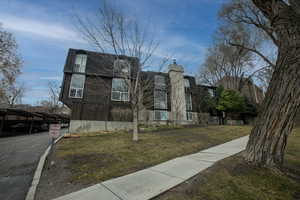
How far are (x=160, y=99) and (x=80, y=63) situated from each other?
432 inches

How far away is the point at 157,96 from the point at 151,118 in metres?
3.15

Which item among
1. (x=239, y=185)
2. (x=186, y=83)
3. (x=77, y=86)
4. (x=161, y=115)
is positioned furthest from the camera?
(x=186, y=83)

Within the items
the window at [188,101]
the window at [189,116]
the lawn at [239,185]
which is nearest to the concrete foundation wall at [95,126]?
the window at [189,116]

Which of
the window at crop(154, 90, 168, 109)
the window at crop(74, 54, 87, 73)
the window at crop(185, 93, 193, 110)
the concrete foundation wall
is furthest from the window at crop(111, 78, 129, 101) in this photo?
the window at crop(185, 93, 193, 110)

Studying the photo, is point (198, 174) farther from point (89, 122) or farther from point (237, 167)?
point (89, 122)

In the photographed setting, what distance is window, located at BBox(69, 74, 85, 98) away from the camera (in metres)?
15.5

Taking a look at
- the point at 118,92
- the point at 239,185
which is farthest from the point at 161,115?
the point at 239,185

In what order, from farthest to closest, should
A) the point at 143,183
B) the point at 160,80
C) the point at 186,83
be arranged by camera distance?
the point at 186,83 < the point at 160,80 < the point at 143,183

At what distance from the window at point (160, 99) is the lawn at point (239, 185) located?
47.3 ft

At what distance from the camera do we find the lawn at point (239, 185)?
263 cm

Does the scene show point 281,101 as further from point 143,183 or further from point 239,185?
point 143,183

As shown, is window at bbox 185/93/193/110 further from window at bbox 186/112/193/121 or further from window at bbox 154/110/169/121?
window at bbox 154/110/169/121

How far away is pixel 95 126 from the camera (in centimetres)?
1370

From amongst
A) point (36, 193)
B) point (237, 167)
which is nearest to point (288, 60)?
point (237, 167)
